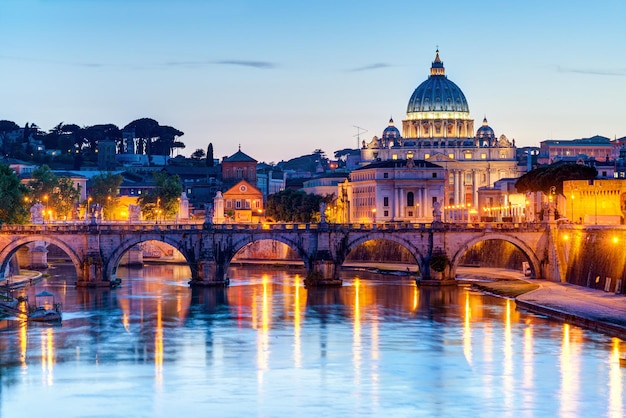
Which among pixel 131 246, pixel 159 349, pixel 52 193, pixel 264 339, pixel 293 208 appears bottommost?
pixel 159 349

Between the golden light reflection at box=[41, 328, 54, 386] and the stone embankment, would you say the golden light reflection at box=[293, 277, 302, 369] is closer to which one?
the golden light reflection at box=[41, 328, 54, 386]

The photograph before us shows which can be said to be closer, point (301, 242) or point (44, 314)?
point (44, 314)

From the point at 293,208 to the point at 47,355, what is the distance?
106m

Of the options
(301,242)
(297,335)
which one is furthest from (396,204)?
(297,335)

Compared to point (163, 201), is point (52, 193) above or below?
above

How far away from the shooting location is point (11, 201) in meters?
113

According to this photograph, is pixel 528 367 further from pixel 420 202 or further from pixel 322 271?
pixel 420 202

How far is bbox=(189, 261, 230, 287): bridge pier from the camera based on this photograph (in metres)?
102

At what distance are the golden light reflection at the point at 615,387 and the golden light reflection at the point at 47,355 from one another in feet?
82.0

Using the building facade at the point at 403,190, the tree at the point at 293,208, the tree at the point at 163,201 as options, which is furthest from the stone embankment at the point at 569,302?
the building facade at the point at 403,190

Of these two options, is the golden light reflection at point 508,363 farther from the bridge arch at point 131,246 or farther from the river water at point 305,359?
the bridge arch at point 131,246

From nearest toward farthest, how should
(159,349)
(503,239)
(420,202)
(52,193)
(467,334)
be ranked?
(159,349) → (467,334) → (503,239) → (52,193) → (420,202)

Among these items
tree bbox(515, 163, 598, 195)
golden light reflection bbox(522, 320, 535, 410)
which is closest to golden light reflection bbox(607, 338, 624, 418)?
golden light reflection bbox(522, 320, 535, 410)

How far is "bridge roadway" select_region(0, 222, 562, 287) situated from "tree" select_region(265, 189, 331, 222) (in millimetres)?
63610
